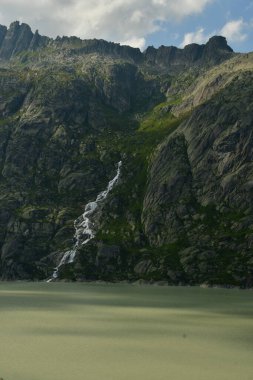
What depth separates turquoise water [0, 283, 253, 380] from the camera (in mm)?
40344

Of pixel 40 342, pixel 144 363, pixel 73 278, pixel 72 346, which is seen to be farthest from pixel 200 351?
pixel 73 278

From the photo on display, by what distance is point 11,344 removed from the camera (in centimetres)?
5156

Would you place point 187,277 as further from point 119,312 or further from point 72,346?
point 72,346

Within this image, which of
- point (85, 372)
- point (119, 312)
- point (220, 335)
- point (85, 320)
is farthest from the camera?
point (119, 312)

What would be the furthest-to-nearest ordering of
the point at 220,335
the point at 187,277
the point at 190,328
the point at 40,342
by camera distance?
the point at 187,277, the point at 190,328, the point at 220,335, the point at 40,342

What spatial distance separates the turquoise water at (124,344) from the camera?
40344mm

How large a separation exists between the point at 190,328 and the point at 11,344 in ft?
79.5

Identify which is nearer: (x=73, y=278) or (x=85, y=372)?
(x=85, y=372)

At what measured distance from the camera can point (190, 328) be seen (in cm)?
6575

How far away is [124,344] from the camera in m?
52.8

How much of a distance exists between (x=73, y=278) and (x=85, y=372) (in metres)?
161

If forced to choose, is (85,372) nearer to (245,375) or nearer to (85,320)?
(245,375)

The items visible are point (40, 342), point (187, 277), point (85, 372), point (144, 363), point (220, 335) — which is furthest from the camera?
point (187, 277)

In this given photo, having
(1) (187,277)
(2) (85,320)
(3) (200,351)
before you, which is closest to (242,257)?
(1) (187,277)
